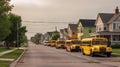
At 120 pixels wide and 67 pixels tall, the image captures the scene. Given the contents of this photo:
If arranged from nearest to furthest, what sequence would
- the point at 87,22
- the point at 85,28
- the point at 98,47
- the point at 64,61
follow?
the point at 64,61 < the point at 98,47 < the point at 85,28 < the point at 87,22

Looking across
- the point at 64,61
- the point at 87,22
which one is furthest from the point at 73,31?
the point at 64,61

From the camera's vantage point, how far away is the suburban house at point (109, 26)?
78.9m

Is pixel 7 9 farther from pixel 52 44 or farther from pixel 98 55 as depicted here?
pixel 52 44

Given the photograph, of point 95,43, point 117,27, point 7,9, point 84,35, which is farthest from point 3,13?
point 84,35

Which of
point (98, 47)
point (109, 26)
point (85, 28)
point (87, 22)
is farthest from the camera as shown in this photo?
point (87, 22)

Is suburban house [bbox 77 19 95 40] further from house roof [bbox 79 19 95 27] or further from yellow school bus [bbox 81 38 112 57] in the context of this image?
yellow school bus [bbox 81 38 112 57]

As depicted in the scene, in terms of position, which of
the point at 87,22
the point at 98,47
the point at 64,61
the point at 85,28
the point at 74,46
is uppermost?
the point at 87,22

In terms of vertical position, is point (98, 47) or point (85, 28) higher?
point (85, 28)

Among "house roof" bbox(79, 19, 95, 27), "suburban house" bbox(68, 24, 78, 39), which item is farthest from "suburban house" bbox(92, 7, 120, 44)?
"suburban house" bbox(68, 24, 78, 39)

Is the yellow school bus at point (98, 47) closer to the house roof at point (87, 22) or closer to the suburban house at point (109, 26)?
the suburban house at point (109, 26)

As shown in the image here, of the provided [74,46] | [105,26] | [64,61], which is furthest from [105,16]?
[64,61]

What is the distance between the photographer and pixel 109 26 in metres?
87.6

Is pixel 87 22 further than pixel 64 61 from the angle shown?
Yes

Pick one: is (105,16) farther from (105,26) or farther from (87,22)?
(87,22)
